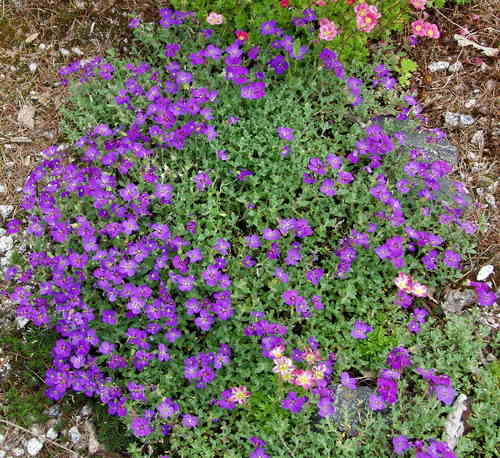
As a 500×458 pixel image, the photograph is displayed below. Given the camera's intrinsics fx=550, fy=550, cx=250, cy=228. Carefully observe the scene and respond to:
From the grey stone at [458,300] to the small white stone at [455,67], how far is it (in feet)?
8.00

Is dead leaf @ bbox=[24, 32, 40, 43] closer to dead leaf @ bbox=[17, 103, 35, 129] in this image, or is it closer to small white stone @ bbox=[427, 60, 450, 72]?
dead leaf @ bbox=[17, 103, 35, 129]

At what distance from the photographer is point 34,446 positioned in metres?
3.83

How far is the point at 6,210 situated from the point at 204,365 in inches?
91.8

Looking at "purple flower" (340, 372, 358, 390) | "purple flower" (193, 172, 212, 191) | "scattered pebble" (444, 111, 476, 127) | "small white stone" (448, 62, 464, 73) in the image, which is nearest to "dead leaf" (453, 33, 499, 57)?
"small white stone" (448, 62, 464, 73)

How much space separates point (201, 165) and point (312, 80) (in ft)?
4.36

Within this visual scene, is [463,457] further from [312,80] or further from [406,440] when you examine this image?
[312,80]

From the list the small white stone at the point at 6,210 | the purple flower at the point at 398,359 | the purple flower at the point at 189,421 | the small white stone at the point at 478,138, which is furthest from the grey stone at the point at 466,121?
the small white stone at the point at 6,210

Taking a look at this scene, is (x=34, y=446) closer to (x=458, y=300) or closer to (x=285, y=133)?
(x=285, y=133)

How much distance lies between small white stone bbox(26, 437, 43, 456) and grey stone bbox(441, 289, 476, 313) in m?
3.11

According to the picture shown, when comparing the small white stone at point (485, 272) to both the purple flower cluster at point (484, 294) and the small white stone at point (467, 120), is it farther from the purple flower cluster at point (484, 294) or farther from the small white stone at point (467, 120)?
the small white stone at point (467, 120)

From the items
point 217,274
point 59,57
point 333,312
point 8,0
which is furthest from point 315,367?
point 8,0

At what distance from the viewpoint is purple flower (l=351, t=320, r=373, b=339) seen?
12.5 feet

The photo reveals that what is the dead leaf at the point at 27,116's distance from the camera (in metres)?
5.16

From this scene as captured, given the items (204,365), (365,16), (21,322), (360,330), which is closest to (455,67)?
(365,16)
